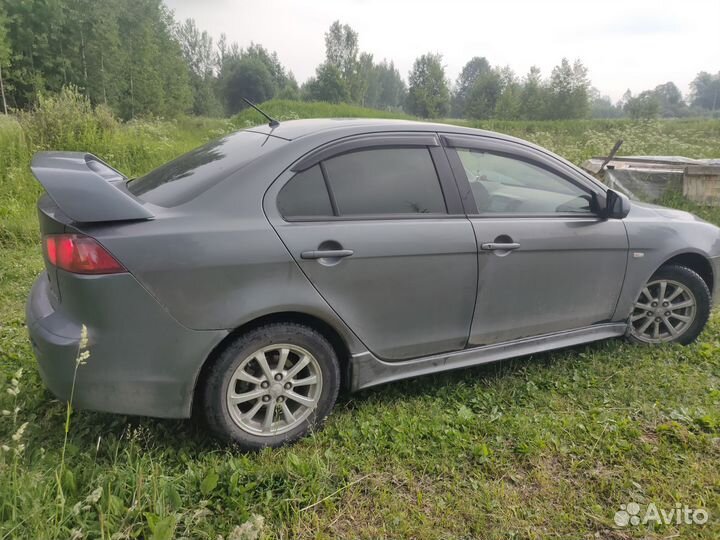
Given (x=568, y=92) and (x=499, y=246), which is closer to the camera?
(x=499, y=246)

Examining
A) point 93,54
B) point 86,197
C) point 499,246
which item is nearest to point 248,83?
point 93,54

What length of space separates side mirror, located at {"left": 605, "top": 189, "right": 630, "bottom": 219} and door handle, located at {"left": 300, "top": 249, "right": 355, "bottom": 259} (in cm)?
186

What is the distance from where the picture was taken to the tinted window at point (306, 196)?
90.8 inches

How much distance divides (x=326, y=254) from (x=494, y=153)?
133 cm

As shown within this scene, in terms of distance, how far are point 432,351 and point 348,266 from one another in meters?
0.78

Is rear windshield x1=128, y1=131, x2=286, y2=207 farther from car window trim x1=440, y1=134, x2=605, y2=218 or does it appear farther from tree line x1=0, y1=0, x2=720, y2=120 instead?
tree line x1=0, y1=0, x2=720, y2=120

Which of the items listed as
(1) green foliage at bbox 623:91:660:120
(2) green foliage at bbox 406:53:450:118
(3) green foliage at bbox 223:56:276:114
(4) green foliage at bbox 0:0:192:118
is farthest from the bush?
(3) green foliage at bbox 223:56:276:114

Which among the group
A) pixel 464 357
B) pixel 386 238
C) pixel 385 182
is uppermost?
pixel 385 182

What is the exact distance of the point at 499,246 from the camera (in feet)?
8.93

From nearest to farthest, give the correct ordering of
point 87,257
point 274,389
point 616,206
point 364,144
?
point 87,257
point 274,389
point 364,144
point 616,206

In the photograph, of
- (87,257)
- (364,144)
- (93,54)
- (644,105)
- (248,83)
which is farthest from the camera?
(248,83)

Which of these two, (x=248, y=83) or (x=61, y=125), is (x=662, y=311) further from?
(x=248, y=83)

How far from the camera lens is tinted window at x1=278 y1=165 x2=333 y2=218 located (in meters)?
2.31

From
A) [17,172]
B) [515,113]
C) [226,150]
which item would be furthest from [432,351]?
[515,113]
